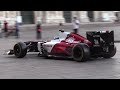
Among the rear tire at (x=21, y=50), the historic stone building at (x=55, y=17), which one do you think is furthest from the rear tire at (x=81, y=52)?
the historic stone building at (x=55, y=17)

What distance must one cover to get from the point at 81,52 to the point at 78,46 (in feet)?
0.69

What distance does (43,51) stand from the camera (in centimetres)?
1227

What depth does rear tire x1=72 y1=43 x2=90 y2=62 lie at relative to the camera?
34.7 feet

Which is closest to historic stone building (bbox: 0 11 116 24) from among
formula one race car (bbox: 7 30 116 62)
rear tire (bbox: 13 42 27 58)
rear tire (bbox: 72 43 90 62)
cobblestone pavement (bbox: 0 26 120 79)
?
cobblestone pavement (bbox: 0 26 120 79)

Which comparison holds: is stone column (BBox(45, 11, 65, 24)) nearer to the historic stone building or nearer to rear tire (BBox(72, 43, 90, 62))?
the historic stone building

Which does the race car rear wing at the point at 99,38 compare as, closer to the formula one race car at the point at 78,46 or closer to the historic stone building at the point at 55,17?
the formula one race car at the point at 78,46

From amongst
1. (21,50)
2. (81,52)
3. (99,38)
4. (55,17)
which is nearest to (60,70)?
(81,52)

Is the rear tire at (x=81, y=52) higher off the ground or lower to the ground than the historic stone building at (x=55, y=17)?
lower

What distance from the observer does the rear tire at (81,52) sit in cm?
1057

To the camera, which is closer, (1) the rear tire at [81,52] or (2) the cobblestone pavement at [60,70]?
(2) the cobblestone pavement at [60,70]

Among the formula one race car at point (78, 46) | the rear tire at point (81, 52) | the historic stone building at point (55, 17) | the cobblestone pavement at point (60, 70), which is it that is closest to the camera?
the cobblestone pavement at point (60, 70)
